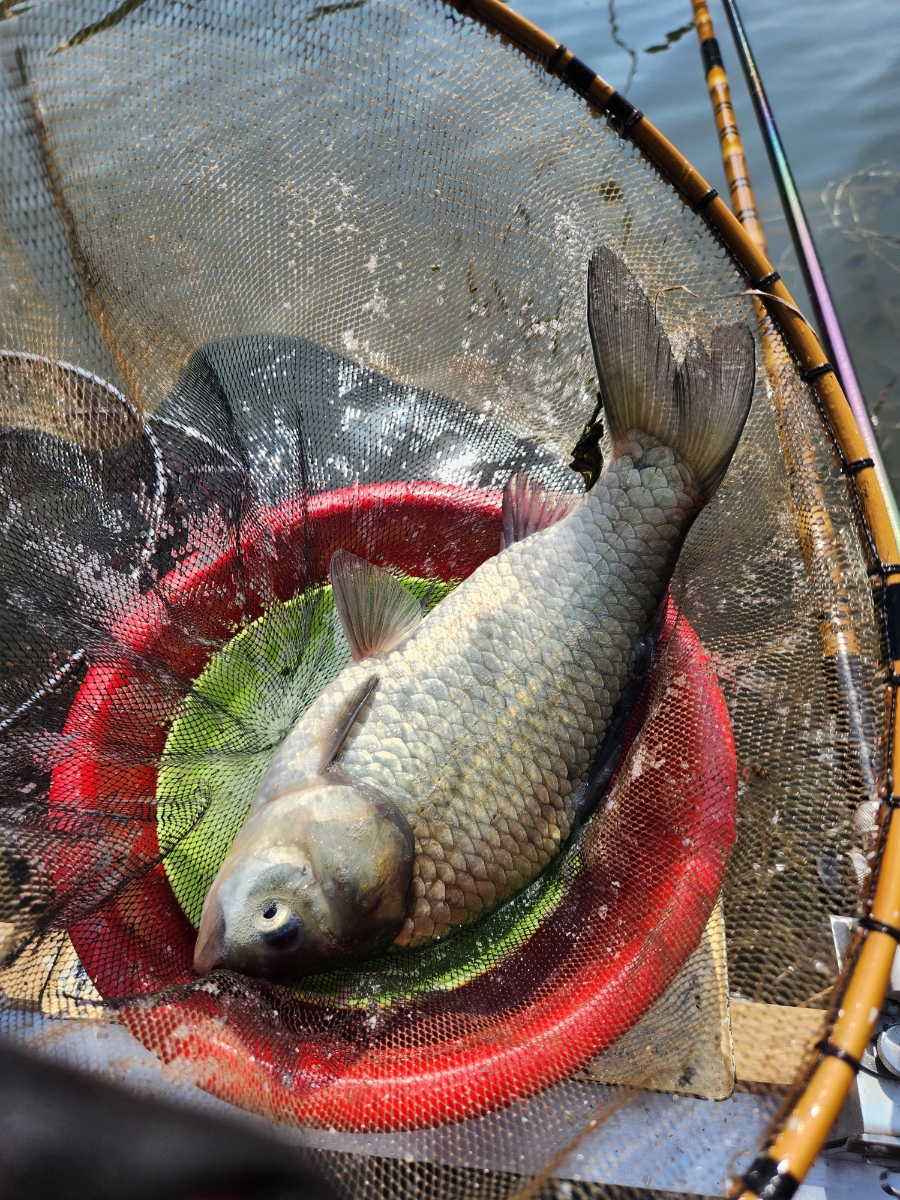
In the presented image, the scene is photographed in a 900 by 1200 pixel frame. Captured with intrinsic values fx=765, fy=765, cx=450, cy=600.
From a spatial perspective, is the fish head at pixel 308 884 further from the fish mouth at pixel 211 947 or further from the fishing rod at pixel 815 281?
the fishing rod at pixel 815 281

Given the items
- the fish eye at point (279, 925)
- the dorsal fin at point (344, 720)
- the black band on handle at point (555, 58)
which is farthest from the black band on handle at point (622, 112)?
the fish eye at point (279, 925)

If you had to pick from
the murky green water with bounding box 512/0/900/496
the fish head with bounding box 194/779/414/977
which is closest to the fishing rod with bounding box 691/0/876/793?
the fish head with bounding box 194/779/414/977

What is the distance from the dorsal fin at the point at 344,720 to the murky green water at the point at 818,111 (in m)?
2.53

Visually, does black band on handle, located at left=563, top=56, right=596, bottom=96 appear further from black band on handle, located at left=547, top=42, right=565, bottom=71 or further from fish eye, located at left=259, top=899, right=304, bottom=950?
fish eye, located at left=259, top=899, right=304, bottom=950

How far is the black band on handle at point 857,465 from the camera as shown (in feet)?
4.86

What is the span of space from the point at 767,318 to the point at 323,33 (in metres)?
1.33

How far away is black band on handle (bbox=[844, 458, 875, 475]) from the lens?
148cm

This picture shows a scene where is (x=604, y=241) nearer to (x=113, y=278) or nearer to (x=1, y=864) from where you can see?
(x=113, y=278)

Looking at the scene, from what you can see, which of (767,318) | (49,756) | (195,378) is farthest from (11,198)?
(767,318)

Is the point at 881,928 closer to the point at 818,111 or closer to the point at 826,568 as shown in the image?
the point at 826,568

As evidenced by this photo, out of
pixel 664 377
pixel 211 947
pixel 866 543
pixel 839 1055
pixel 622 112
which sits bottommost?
pixel 211 947

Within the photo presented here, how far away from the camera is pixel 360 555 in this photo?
6.70 ft

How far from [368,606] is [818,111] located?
4.42 m

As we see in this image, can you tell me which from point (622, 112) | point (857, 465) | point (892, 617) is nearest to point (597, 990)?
point (892, 617)
